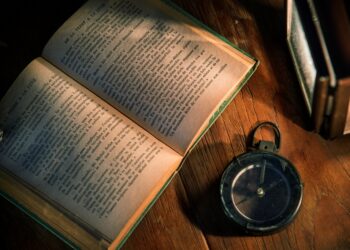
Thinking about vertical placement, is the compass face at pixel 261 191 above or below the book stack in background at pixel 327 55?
below

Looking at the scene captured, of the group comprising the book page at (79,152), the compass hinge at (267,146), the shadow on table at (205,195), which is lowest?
the shadow on table at (205,195)

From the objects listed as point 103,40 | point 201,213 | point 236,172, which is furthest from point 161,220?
point 103,40

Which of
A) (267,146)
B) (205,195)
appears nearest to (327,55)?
(267,146)

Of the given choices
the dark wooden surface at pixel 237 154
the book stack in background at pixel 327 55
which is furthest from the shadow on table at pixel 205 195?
the book stack in background at pixel 327 55

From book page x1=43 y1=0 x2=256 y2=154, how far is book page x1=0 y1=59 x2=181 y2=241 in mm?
37

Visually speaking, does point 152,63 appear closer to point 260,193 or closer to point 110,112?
point 110,112

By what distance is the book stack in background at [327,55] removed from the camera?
866 millimetres

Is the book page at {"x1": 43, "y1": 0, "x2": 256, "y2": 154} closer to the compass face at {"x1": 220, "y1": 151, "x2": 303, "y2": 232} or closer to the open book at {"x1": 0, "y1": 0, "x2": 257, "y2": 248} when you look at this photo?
the open book at {"x1": 0, "y1": 0, "x2": 257, "y2": 248}

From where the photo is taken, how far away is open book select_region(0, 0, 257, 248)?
1106 mm

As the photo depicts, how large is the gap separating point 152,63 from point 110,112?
0.15m

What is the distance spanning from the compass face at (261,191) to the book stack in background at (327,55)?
133mm

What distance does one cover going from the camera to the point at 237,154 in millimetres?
1165

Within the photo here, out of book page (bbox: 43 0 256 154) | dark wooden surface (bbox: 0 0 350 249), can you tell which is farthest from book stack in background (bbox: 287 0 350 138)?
book page (bbox: 43 0 256 154)

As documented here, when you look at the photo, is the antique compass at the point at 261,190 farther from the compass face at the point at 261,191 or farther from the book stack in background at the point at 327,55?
the book stack in background at the point at 327,55
